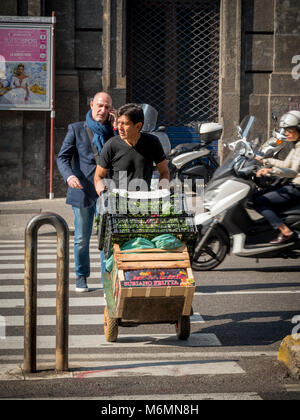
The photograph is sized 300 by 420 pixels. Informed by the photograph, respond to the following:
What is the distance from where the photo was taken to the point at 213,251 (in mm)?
8484

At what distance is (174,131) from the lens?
613 inches

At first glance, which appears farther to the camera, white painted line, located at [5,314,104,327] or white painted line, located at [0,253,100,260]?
white painted line, located at [0,253,100,260]

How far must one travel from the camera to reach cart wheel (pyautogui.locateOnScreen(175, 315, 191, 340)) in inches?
216

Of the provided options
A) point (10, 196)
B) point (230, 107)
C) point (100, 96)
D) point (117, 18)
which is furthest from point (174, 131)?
point (100, 96)

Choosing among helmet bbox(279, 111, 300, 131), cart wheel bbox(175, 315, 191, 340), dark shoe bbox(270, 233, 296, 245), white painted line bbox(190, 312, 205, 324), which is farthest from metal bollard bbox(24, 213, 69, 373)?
helmet bbox(279, 111, 300, 131)

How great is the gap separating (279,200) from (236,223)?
0.57 m

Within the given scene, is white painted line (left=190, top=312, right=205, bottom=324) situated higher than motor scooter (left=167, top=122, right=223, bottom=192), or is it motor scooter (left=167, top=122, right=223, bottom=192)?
motor scooter (left=167, top=122, right=223, bottom=192)

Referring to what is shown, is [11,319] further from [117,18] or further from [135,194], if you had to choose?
[117,18]

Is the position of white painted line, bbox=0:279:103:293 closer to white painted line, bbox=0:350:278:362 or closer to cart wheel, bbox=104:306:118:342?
cart wheel, bbox=104:306:118:342

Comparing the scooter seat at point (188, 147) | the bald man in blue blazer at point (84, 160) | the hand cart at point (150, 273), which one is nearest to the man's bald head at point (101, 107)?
the bald man in blue blazer at point (84, 160)

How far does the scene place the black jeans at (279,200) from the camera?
327 inches

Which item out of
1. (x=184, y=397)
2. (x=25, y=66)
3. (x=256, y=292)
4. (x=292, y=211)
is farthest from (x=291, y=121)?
(x=25, y=66)
